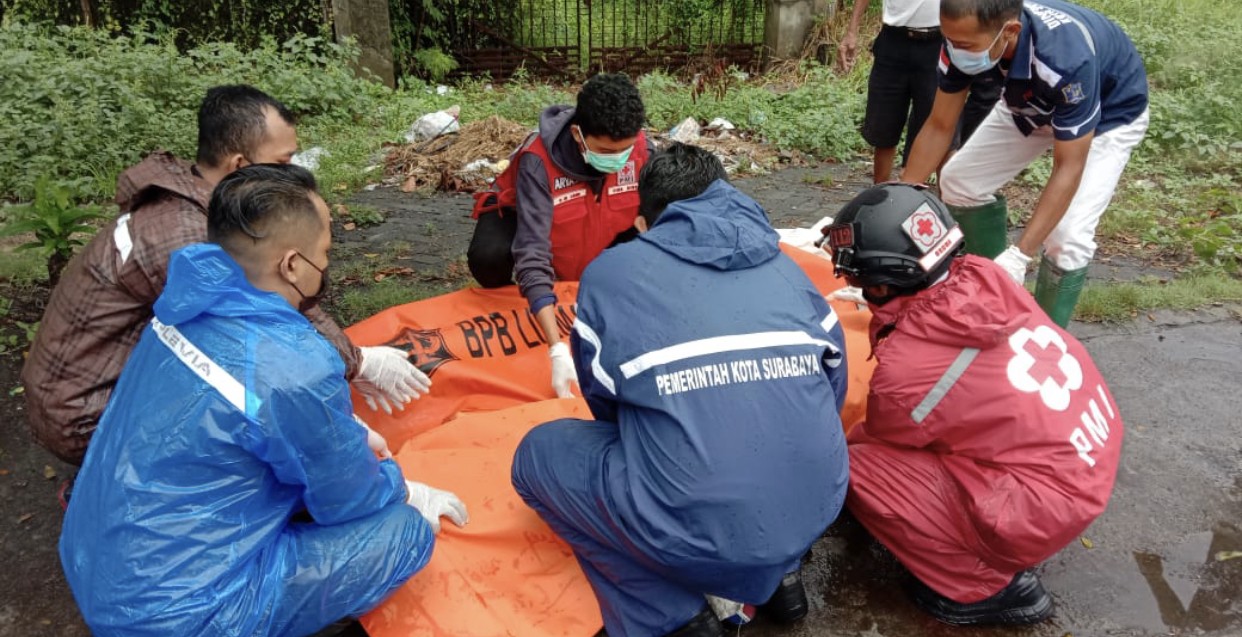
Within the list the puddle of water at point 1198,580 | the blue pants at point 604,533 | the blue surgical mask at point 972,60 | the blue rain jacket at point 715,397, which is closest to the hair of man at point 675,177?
the blue rain jacket at point 715,397

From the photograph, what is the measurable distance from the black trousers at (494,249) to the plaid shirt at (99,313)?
59.1 inches

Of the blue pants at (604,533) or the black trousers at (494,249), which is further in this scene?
the black trousers at (494,249)

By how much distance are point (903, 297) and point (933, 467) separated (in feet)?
1.70

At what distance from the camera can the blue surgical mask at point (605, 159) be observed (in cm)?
358

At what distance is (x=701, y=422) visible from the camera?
80.7 inches

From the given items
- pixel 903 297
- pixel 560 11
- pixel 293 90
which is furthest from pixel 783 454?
pixel 560 11

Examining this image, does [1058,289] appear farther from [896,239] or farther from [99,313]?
[99,313]

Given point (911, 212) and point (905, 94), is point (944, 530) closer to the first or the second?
point (911, 212)

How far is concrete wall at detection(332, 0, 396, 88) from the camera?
29.2 ft

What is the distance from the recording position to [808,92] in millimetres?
8500

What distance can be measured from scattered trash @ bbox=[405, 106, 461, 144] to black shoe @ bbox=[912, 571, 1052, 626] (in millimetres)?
5951

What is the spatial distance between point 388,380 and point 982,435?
1.98 metres

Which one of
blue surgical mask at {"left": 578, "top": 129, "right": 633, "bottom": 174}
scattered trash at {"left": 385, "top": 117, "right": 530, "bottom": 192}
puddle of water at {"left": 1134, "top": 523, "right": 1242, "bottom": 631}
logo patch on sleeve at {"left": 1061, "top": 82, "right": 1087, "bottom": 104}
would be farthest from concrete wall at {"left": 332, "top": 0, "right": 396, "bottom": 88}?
puddle of water at {"left": 1134, "top": 523, "right": 1242, "bottom": 631}

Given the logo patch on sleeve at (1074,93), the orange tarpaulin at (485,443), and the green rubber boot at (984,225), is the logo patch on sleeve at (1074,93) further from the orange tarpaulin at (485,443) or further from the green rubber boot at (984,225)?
the orange tarpaulin at (485,443)
